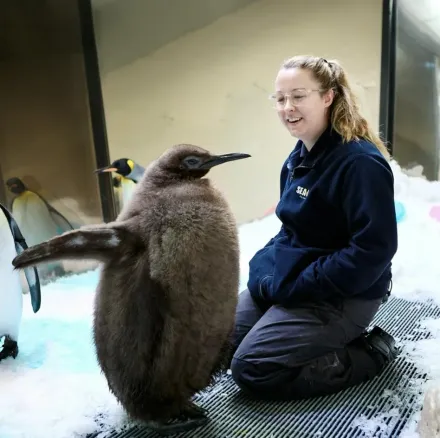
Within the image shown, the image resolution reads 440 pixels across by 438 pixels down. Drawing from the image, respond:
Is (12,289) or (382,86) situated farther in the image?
(382,86)

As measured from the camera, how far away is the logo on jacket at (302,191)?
1254mm

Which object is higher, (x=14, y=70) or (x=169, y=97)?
(x=14, y=70)

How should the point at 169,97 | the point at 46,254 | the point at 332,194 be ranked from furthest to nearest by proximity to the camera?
the point at 169,97 < the point at 332,194 < the point at 46,254

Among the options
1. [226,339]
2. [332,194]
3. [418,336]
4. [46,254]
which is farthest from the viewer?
[418,336]

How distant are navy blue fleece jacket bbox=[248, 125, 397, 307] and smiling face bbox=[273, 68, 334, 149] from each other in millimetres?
44

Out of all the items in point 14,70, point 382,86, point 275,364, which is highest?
point 14,70

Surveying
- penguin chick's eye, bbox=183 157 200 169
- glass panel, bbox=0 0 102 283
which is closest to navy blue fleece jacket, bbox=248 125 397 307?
penguin chick's eye, bbox=183 157 200 169

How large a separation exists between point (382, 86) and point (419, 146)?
0.45 m

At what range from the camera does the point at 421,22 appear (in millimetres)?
3049

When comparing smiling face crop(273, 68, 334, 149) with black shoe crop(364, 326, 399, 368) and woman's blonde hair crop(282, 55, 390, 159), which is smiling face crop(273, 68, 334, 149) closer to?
woman's blonde hair crop(282, 55, 390, 159)

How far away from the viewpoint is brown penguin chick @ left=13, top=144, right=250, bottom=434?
36.7 inches

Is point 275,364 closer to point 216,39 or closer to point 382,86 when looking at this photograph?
point 216,39

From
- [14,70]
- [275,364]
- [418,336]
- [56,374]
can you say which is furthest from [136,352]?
[14,70]

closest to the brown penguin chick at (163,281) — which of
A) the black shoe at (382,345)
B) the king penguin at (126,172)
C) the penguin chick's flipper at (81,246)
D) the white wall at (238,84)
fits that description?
the penguin chick's flipper at (81,246)
